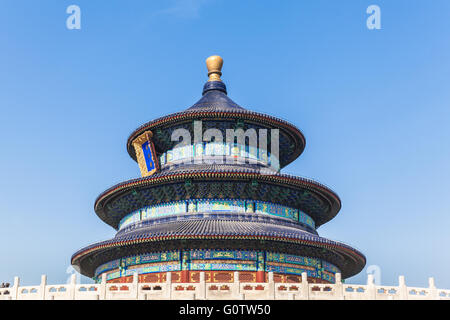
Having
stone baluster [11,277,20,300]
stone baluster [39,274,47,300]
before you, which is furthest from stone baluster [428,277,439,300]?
stone baluster [11,277,20,300]

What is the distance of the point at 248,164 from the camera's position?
113ft

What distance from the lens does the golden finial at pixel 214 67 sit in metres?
40.3

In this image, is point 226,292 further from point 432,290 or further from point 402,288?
point 432,290

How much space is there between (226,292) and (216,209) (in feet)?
33.7

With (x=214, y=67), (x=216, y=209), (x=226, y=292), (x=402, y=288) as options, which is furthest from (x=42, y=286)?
(x=214, y=67)

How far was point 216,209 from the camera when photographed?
3139 cm

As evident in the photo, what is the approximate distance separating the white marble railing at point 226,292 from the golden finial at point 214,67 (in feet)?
67.4

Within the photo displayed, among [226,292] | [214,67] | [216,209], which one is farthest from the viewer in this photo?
[214,67]

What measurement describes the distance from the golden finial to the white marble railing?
20556 millimetres

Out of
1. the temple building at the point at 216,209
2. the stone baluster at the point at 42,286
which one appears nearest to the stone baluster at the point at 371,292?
the temple building at the point at 216,209

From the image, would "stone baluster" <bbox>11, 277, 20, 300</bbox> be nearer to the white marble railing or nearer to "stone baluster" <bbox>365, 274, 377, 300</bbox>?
the white marble railing

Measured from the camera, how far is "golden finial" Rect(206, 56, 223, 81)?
40.3m
